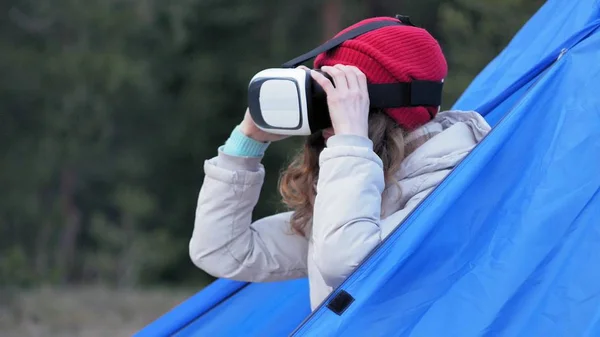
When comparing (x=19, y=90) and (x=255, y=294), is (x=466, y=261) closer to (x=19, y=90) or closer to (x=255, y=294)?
(x=255, y=294)

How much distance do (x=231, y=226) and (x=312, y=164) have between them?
22cm

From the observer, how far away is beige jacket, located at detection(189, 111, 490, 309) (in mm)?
1661

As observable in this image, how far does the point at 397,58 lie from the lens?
1.81m

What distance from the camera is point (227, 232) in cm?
199

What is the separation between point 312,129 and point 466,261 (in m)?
0.37

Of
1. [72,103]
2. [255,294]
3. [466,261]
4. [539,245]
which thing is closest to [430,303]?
[466,261]

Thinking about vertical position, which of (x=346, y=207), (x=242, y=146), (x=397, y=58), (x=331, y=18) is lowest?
(x=331, y=18)

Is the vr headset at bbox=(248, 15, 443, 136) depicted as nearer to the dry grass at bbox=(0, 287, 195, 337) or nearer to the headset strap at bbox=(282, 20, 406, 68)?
the headset strap at bbox=(282, 20, 406, 68)

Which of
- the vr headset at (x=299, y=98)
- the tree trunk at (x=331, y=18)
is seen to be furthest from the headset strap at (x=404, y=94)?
the tree trunk at (x=331, y=18)

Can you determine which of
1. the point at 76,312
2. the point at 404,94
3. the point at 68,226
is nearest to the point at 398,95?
the point at 404,94

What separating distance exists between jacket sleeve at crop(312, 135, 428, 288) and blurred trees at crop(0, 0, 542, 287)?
8686mm

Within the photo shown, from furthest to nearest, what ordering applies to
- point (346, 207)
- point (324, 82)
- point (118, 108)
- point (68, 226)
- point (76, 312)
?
1. point (68, 226)
2. point (118, 108)
3. point (76, 312)
4. point (324, 82)
5. point (346, 207)

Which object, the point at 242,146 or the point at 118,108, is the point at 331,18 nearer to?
the point at 118,108

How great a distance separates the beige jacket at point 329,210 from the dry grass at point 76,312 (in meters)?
4.72
